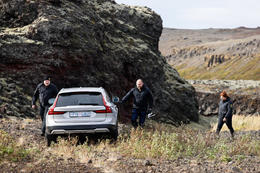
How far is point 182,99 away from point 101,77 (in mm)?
8671

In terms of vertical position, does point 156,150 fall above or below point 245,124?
above

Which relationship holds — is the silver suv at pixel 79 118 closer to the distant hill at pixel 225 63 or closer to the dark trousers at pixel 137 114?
the dark trousers at pixel 137 114

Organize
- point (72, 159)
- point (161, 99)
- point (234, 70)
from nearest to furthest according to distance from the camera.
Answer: point (72, 159)
point (161, 99)
point (234, 70)

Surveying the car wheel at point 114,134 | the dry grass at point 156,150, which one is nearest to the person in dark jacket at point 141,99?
the dry grass at point 156,150

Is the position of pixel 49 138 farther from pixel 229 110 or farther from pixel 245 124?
pixel 245 124

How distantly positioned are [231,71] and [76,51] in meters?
126

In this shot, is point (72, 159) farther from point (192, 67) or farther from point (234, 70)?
point (192, 67)

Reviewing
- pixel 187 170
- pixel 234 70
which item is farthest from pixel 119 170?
pixel 234 70

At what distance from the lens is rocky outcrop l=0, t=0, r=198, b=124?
1649cm

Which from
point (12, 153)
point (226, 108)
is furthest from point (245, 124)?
point (12, 153)

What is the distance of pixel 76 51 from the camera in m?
17.7

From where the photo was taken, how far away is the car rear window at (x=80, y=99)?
8906 mm

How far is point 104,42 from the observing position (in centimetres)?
2102

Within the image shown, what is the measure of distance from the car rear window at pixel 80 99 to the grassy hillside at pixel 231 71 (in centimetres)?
11436
